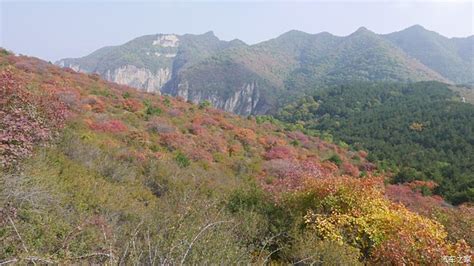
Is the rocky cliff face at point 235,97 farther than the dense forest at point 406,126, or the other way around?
the rocky cliff face at point 235,97

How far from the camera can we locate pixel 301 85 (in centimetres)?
12794

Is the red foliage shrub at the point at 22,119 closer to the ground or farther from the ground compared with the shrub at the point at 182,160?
farther from the ground

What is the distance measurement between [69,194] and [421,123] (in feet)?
175

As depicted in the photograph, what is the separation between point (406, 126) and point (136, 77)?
493ft

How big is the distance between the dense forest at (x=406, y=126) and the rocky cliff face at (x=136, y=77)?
112347mm

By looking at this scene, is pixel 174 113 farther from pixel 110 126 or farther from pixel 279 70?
pixel 279 70

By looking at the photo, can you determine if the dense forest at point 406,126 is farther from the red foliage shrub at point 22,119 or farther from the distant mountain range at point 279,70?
the distant mountain range at point 279,70

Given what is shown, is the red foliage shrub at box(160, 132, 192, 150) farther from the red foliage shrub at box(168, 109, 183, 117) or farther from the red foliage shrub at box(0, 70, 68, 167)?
the red foliage shrub at box(0, 70, 68, 167)

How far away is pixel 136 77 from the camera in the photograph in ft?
609

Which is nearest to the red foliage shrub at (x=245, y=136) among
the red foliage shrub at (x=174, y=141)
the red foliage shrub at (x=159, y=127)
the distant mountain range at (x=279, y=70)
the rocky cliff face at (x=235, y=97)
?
the red foliage shrub at (x=159, y=127)

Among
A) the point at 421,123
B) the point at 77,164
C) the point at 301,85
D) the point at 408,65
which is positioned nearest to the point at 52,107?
the point at 77,164

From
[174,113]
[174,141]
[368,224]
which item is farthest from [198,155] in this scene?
[368,224]

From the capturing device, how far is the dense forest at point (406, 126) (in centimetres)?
3203

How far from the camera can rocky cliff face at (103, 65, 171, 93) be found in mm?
174875
